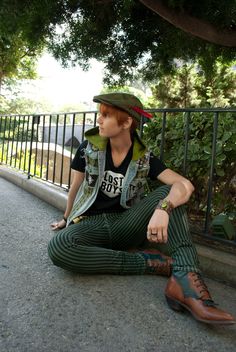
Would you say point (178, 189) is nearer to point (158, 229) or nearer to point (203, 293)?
point (158, 229)

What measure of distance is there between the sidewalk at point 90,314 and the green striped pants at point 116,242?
0.09m

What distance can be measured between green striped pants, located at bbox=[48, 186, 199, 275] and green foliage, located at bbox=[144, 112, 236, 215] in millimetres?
887

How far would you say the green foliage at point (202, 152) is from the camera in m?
3.01

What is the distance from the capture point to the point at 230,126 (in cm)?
299

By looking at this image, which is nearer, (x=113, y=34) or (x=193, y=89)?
(x=113, y=34)

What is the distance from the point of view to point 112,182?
256cm

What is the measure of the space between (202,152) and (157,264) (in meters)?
1.12

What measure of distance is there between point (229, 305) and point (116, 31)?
3.16 meters

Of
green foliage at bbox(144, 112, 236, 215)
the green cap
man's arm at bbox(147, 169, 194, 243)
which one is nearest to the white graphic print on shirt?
man's arm at bbox(147, 169, 194, 243)

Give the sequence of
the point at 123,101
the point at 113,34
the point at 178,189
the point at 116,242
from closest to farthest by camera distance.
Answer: the point at 178,189, the point at 123,101, the point at 116,242, the point at 113,34

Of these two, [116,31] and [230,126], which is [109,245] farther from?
[116,31]

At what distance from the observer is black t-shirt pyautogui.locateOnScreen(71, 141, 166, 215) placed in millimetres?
2555

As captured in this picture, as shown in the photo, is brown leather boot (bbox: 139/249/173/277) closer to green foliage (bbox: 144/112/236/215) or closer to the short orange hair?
the short orange hair

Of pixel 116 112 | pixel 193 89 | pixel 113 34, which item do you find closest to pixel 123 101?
pixel 116 112
